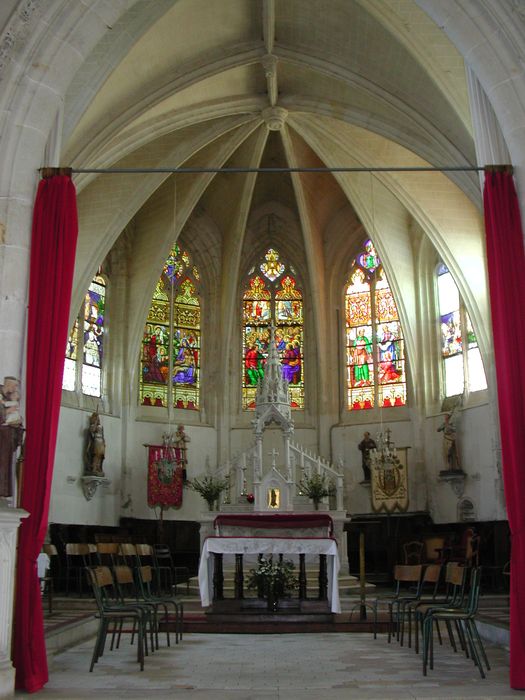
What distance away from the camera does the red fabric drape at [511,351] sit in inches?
263

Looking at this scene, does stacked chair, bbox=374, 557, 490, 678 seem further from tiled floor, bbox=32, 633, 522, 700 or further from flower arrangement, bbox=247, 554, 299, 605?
flower arrangement, bbox=247, 554, 299, 605

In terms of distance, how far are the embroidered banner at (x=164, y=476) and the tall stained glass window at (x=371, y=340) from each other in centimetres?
458

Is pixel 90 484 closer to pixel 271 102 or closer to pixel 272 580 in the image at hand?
pixel 272 580

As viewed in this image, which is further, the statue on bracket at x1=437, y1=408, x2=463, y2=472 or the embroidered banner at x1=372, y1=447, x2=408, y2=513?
the embroidered banner at x1=372, y1=447, x2=408, y2=513

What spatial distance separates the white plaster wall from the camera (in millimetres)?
17047

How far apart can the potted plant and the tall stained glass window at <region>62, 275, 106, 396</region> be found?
8.18 m

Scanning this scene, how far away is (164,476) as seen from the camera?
18438 millimetres

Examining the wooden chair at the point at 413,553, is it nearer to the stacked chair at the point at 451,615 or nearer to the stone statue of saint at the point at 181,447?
the stacked chair at the point at 451,615

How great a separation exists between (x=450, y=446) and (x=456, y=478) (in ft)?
2.26

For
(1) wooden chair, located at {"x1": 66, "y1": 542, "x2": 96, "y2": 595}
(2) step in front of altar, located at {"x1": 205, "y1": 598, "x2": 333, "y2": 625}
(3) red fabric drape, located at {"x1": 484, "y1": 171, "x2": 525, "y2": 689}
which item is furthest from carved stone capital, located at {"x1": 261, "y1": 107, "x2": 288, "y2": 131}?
(3) red fabric drape, located at {"x1": 484, "y1": 171, "x2": 525, "y2": 689}

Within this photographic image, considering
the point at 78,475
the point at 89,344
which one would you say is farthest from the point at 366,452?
the point at 89,344

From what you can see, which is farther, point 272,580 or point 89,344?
point 89,344

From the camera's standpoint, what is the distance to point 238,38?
15.8m

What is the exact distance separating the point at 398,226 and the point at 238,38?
6.20m
